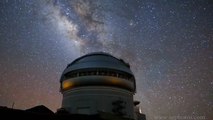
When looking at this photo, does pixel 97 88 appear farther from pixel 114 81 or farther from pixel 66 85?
pixel 66 85

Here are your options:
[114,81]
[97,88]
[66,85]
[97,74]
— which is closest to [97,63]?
[97,74]

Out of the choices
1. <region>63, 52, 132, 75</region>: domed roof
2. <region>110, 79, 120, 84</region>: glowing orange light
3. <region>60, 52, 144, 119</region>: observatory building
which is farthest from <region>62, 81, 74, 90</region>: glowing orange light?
<region>110, 79, 120, 84</region>: glowing orange light

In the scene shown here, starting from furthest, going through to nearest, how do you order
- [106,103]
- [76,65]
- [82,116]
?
[76,65]
[106,103]
[82,116]

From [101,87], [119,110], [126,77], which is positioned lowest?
[119,110]

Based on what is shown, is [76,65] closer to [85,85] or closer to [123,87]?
[85,85]

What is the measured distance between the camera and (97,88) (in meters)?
27.5

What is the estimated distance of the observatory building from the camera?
2708cm

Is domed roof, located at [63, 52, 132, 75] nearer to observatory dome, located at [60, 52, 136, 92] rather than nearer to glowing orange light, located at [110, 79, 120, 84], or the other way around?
observatory dome, located at [60, 52, 136, 92]

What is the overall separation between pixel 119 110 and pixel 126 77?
16.2 ft

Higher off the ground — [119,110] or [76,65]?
[76,65]

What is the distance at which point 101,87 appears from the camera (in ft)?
90.4

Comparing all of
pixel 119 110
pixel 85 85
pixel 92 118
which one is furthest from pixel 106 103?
pixel 92 118

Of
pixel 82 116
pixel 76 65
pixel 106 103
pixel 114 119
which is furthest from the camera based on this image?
A: pixel 76 65

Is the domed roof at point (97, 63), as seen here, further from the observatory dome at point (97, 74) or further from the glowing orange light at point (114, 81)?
the glowing orange light at point (114, 81)
